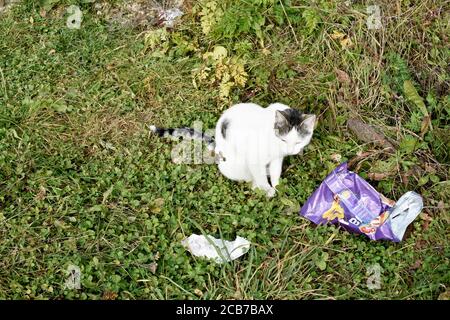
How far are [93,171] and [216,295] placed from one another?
1.38 meters

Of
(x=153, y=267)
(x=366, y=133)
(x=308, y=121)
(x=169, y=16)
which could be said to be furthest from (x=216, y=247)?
(x=169, y=16)

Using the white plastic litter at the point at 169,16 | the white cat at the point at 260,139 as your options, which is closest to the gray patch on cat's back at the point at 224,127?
the white cat at the point at 260,139

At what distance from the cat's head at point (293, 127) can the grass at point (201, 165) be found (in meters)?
0.45

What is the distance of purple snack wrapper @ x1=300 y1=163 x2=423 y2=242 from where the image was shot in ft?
11.9

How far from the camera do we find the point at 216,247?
3535 millimetres

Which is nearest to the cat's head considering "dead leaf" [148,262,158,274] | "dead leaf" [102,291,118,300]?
"dead leaf" [148,262,158,274]

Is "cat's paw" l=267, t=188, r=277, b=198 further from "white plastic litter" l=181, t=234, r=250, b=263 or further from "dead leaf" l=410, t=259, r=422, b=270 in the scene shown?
"dead leaf" l=410, t=259, r=422, b=270

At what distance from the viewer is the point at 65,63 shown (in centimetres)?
470

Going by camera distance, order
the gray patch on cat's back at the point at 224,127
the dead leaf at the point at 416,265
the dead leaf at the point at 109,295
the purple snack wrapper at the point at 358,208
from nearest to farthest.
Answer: the dead leaf at the point at 109,295 → the dead leaf at the point at 416,265 → the purple snack wrapper at the point at 358,208 → the gray patch on cat's back at the point at 224,127

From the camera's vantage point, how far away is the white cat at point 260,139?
353 centimetres

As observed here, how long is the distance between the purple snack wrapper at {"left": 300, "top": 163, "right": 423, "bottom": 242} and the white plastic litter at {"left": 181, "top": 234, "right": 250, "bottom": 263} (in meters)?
0.52

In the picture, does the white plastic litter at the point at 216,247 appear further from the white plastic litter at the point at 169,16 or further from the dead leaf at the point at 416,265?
the white plastic litter at the point at 169,16
